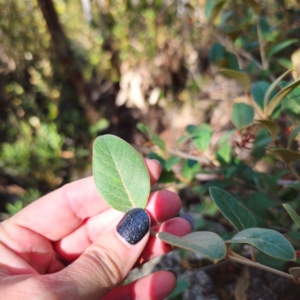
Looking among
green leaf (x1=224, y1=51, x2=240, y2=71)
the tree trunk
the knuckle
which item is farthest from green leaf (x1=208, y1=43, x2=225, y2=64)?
the tree trunk

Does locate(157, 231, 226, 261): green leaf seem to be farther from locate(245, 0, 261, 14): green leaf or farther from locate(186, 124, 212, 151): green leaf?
locate(245, 0, 261, 14): green leaf

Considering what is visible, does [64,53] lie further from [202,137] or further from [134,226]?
[134,226]

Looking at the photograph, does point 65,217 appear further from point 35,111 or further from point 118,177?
point 35,111

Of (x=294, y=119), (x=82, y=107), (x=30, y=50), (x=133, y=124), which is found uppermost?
(x=30, y=50)

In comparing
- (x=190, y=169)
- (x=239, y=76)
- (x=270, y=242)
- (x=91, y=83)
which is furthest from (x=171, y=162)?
(x=91, y=83)

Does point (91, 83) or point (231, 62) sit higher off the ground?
point (231, 62)

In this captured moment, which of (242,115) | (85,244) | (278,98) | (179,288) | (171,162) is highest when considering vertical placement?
(278,98)

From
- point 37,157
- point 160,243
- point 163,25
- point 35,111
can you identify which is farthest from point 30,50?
point 160,243
